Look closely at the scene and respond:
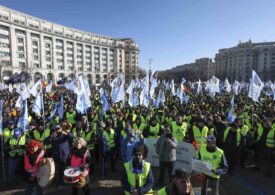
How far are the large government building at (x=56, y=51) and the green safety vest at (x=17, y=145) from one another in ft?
150

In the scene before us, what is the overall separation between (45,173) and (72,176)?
66 centimetres

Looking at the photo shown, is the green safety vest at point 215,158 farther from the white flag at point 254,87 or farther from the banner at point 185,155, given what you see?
the white flag at point 254,87

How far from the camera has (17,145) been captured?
662 cm

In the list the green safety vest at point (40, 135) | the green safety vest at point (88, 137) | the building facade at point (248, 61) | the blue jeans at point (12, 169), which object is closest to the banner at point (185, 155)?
the green safety vest at point (88, 137)

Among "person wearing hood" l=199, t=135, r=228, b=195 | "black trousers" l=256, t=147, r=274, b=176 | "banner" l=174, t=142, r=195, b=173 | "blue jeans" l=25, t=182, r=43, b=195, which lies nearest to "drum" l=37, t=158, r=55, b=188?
"blue jeans" l=25, t=182, r=43, b=195

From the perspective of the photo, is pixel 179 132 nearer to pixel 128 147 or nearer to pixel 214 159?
pixel 128 147

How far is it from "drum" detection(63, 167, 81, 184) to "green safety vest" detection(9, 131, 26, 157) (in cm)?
260

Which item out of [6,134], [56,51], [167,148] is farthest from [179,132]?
[56,51]

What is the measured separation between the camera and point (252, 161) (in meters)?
8.69

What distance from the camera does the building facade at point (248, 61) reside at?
11338cm

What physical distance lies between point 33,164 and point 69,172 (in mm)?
798

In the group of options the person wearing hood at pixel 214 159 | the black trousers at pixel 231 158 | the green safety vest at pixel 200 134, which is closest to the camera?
the person wearing hood at pixel 214 159

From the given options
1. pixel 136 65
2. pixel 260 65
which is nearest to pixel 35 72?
pixel 136 65

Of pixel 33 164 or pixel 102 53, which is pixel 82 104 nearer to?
pixel 33 164
